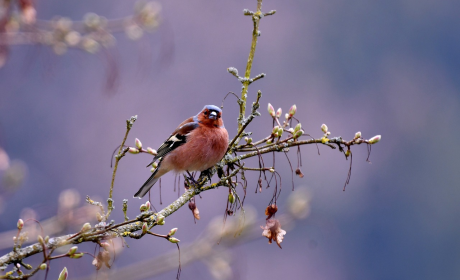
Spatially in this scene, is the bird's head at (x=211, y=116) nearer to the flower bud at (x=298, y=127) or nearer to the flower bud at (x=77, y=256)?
the flower bud at (x=298, y=127)

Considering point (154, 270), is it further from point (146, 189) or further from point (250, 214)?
point (146, 189)

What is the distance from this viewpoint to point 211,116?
20.0ft

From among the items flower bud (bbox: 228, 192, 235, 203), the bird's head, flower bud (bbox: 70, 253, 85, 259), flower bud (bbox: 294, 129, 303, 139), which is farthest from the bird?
flower bud (bbox: 70, 253, 85, 259)

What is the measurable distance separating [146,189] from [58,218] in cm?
256

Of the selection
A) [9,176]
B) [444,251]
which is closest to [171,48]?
[9,176]

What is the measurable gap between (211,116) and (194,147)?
2.02ft

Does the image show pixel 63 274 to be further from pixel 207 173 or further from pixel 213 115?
pixel 213 115

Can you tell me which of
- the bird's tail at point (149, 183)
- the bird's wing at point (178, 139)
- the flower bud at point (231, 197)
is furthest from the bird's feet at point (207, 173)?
the bird's wing at point (178, 139)

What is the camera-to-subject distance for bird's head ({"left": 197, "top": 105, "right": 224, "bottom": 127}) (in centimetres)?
611

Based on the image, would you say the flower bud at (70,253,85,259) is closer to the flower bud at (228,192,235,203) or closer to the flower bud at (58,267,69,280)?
the flower bud at (58,267,69,280)

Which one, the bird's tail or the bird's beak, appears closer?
the bird's tail

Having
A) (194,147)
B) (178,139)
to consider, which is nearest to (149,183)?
(178,139)

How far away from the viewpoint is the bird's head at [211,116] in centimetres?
611

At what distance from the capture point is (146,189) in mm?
6059
